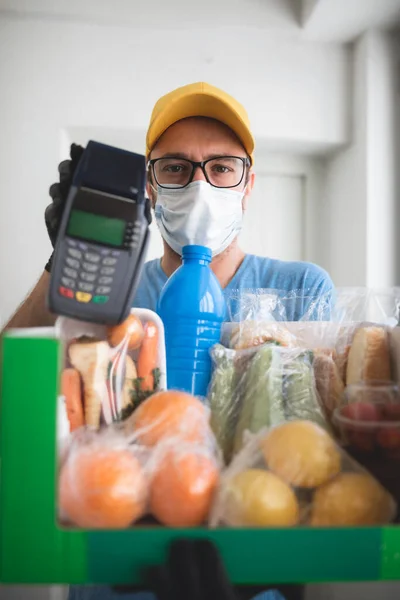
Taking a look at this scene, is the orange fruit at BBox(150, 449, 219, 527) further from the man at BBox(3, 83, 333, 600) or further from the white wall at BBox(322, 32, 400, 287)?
the white wall at BBox(322, 32, 400, 287)

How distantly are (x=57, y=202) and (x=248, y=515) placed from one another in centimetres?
40

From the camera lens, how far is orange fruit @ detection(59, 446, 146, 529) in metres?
0.36

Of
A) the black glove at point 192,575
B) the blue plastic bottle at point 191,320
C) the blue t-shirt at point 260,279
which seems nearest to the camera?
the black glove at point 192,575

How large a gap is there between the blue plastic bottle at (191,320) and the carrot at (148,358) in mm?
62

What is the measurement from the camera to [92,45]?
6.90ft

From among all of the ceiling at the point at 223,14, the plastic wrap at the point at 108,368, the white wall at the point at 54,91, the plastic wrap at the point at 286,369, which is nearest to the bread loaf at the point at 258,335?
the plastic wrap at the point at 286,369

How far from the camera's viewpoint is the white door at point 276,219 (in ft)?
8.11

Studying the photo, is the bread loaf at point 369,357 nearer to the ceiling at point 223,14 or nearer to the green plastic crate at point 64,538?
the green plastic crate at point 64,538

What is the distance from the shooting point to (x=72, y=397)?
1.50 feet

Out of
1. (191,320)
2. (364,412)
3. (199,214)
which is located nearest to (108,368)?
(191,320)

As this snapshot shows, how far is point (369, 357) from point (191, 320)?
0.73 ft

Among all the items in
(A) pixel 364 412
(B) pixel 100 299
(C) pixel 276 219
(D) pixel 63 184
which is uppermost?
(C) pixel 276 219

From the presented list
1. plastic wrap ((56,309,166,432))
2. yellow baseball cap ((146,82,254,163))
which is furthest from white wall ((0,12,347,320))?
plastic wrap ((56,309,166,432))

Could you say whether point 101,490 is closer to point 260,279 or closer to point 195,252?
point 195,252
